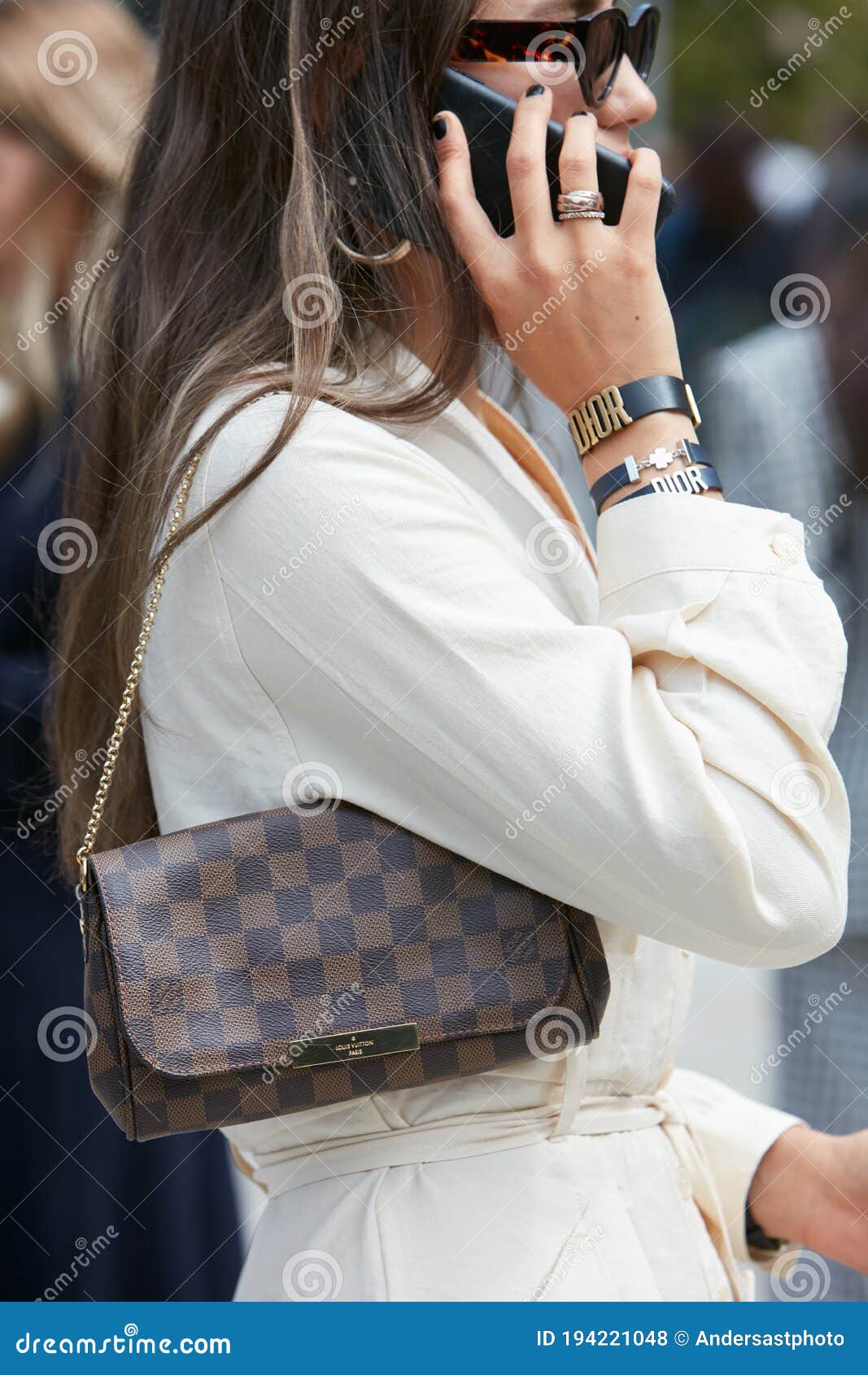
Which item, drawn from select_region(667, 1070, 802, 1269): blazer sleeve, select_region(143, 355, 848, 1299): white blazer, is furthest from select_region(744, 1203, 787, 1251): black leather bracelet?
select_region(143, 355, 848, 1299): white blazer

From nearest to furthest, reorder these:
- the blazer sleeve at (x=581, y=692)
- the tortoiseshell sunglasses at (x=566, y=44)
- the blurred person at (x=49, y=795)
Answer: the blazer sleeve at (x=581, y=692)
the tortoiseshell sunglasses at (x=566, y=44)
the blurred person at (x=49, y=795)

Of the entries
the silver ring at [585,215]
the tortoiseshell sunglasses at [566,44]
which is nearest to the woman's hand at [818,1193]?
the silver ring at [585,215]

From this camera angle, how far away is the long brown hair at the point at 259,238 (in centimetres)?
130

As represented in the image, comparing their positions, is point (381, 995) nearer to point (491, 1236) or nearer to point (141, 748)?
point (491, 1236)

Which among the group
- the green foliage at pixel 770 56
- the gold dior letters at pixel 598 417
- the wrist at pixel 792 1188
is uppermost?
the green foliage at pixel 770 56

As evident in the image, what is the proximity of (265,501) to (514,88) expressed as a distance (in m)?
0.54

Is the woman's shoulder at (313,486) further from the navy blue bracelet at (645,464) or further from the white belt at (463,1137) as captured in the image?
the white belt at (463,1137)

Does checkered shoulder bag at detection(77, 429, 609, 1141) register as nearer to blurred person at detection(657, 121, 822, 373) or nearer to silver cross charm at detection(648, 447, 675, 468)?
silver cross charm at detection(648, 447, 675, 468)

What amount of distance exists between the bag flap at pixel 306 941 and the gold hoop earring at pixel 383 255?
21.5 inches

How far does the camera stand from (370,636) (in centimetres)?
115

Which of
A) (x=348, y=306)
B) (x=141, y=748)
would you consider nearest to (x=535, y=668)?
(x=348, y=306)

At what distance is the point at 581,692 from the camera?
114 cm

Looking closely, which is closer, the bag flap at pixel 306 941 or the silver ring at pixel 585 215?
the bag flap at pixel 306 941

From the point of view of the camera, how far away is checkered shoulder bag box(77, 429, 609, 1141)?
1.16 meters
